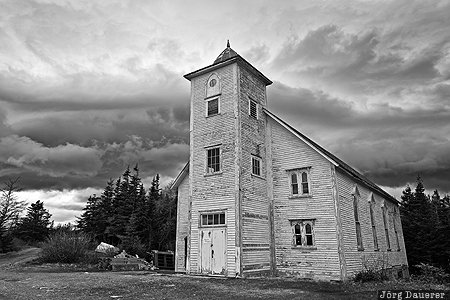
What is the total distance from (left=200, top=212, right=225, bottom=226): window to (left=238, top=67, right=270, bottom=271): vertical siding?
4.20ft

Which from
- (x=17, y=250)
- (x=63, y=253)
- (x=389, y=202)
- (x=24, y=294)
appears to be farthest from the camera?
(x=17, y=250)

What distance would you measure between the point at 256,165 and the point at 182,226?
22.1 ft

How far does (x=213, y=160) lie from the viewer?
66.5 feet

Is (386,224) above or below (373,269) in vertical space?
above

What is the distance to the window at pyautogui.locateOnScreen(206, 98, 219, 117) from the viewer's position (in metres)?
21.0

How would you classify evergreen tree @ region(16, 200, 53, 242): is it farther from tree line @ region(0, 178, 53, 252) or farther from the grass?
the grass

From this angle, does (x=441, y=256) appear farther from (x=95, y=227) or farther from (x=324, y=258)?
(x=95, y=227)

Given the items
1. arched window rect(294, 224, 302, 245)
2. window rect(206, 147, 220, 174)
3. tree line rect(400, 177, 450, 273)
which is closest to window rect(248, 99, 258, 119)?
window rect(206, 147, 220, 174)

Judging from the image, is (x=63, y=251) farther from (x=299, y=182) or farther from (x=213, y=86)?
(x=299, y=182)

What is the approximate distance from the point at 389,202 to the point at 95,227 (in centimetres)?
4241

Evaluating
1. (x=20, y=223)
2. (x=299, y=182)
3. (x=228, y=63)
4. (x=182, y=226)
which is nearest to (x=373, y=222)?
(x=299, y=182)

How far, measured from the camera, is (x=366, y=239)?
69.5 ft

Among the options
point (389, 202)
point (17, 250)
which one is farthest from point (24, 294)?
point (17, 250)

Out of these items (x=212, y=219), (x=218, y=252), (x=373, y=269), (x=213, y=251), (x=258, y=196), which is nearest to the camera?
(x=218, y=252)
